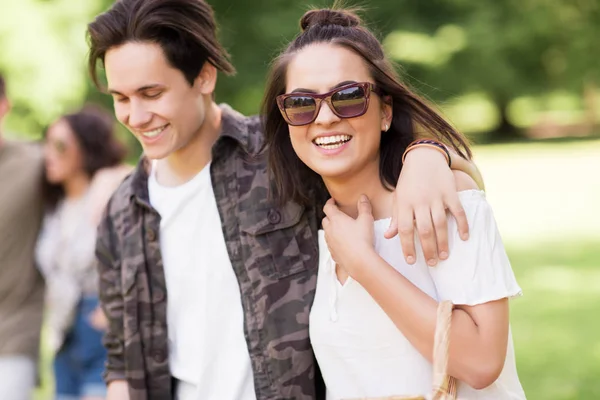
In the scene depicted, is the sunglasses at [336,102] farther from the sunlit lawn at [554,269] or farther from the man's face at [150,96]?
the sunlit lawn at [554,269]

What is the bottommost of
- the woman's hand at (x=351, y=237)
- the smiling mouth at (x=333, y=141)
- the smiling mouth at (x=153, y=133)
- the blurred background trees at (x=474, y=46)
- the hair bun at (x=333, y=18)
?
the woman's hand at (x=351, y=237)

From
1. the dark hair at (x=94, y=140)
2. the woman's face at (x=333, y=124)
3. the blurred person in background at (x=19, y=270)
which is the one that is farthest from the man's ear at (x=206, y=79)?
the dark hair at (x=94, y=140)

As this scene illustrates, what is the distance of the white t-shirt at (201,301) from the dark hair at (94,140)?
242 cm

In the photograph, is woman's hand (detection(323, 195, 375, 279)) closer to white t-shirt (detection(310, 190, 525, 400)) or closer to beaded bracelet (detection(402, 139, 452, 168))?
white t-shirt (detection(310, 190, 525, 400))

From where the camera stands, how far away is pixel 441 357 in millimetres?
2160

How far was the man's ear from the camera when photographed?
3.33 metres

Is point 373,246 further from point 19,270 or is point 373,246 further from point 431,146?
point 19,270

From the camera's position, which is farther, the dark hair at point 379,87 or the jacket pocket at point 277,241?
the jacket pocket at point 277,241

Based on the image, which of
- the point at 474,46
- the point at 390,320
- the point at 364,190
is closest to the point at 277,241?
the point at 364,190

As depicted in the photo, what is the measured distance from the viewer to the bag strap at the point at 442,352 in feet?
7.02

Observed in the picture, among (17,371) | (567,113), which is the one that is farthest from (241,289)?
(567,113)

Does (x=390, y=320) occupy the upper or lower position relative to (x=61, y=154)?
lower

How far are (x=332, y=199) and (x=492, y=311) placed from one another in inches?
27.8

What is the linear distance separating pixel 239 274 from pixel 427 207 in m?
0.96
